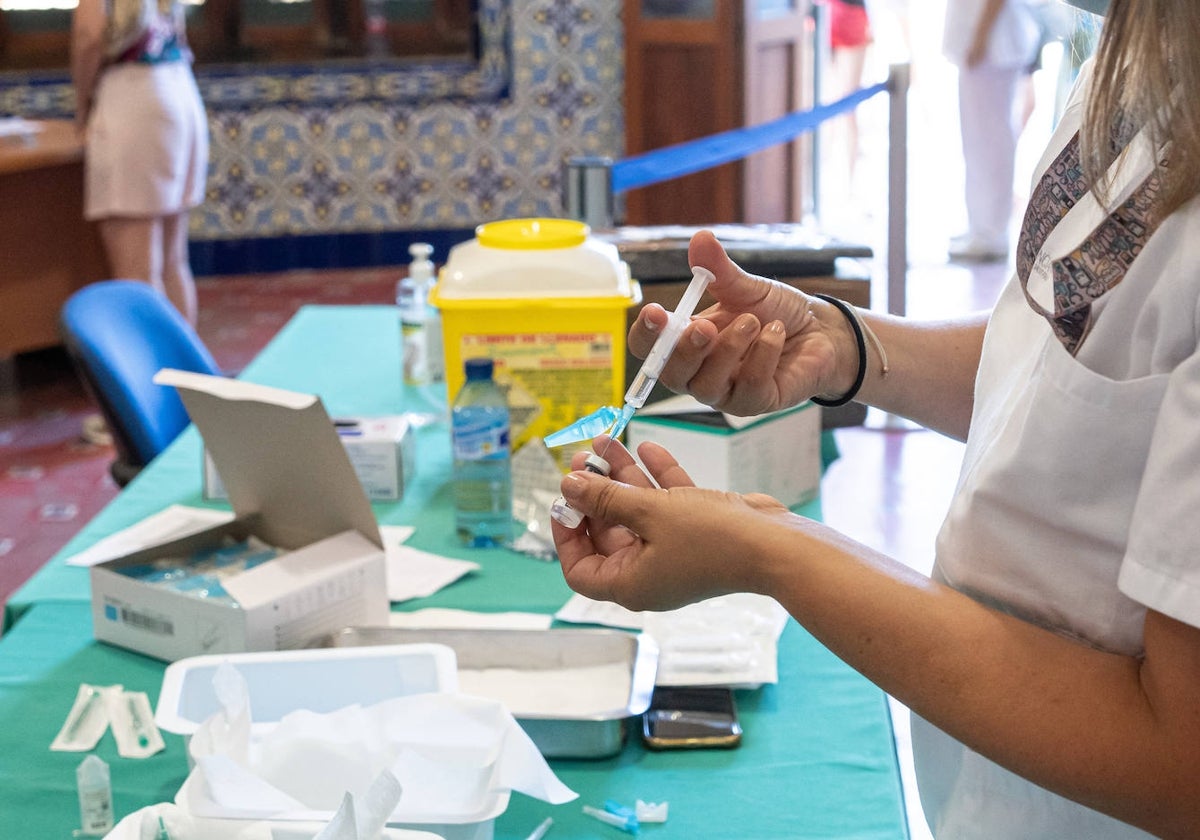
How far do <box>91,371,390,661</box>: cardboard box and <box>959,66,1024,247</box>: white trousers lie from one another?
15.8 ft

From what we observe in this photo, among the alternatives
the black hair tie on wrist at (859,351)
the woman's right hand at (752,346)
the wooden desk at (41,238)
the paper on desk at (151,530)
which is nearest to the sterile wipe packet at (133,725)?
the paper on desk at (151,530)

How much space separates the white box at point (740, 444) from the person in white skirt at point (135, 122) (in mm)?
2774

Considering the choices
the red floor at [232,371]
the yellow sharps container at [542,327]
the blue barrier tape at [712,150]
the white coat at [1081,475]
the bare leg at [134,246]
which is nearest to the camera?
the white coat at [1081,475]

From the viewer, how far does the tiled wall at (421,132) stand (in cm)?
600

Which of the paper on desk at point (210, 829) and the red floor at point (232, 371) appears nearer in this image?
the paper on desk at point (210, 829)

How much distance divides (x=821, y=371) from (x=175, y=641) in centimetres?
72

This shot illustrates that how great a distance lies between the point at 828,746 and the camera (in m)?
1.21

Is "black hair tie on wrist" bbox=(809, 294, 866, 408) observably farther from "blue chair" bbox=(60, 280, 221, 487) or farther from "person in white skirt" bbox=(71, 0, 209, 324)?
"person in white skirt" bbox=(71, 0, 209, 324)

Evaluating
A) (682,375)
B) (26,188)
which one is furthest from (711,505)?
(26,188)

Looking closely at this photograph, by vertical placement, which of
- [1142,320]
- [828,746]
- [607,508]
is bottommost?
[828,746]

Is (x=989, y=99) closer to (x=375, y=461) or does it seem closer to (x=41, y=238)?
(x=41, y=238)

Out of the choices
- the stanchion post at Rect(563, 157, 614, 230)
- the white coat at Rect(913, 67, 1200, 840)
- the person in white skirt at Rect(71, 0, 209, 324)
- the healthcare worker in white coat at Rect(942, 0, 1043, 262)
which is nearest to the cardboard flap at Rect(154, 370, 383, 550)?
the white coat at Rect(913, 67, 1200, 840)

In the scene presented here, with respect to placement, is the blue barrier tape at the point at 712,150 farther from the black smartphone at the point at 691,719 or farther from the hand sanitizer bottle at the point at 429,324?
the black smartphone at the point at 691,719

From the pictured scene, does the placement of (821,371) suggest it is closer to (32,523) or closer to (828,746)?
(828,746)
